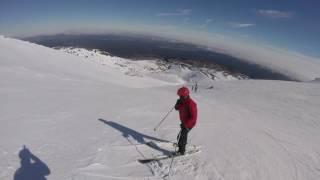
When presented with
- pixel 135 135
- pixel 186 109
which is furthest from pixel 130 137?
pixel 186 109

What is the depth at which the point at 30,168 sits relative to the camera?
7.84 meters

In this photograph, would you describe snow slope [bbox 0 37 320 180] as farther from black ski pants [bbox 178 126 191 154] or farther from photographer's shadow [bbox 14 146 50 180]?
black ski pants [bbox 178 126 191 154]

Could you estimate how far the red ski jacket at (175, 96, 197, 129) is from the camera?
9.05 m

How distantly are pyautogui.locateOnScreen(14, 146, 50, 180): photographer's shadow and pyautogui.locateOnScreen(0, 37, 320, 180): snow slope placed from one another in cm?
3

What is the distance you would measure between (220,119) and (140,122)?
15.8 ft

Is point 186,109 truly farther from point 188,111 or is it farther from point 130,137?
point 130,137

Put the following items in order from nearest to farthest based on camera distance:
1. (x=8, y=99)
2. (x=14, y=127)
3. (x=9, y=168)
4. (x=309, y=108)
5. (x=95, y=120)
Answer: (x=9, y=168) < (x=14, y=127) < (x=95, y=120) < (x=8, y=99) < (x=309, y=108)

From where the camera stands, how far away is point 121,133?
11453 millimetres

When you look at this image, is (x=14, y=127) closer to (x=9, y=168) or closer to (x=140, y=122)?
(x=9, y=168)

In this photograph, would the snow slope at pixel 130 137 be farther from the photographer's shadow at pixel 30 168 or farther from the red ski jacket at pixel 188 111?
the red ski jacket at pixel 188 111

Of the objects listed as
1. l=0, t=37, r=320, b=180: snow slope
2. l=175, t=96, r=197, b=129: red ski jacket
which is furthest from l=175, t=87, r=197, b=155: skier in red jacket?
l=0, t=37, r=320, b=180: snow slope

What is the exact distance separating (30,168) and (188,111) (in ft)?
16.2

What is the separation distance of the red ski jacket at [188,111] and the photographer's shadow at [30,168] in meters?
4.33

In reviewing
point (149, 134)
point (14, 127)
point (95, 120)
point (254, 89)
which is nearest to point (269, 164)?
point (149, 134)
